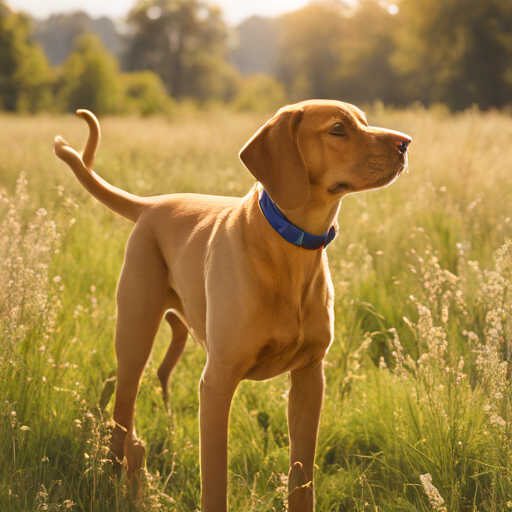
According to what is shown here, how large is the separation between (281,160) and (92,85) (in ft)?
105

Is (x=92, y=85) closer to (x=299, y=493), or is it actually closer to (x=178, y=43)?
(x=178, y=43)

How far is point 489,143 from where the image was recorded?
7.61m

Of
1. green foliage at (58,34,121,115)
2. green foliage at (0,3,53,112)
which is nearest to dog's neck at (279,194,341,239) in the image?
green foliage at (58,34,121,115)

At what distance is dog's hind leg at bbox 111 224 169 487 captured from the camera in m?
2.43

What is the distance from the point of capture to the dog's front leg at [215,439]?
6.41ft

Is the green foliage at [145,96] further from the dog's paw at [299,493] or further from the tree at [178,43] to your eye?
the dog's paw at [299,493]

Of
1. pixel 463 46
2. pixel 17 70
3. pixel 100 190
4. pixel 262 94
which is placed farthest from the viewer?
pixel 262 94

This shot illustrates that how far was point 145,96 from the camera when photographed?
122 ft

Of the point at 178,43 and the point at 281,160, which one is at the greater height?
the point at 178,43

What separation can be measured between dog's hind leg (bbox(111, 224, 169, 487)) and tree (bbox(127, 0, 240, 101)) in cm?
5039

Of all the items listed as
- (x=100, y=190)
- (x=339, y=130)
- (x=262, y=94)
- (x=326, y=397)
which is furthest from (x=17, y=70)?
(x=339, y=130)

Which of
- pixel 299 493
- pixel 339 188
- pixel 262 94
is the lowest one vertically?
pixel 299 493

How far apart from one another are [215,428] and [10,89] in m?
36.7

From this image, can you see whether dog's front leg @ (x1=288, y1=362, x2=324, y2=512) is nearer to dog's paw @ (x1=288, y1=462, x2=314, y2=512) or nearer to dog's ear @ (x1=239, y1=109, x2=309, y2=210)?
dog's paw @ (x1=288, y1=462, x2=314, y2=512)
